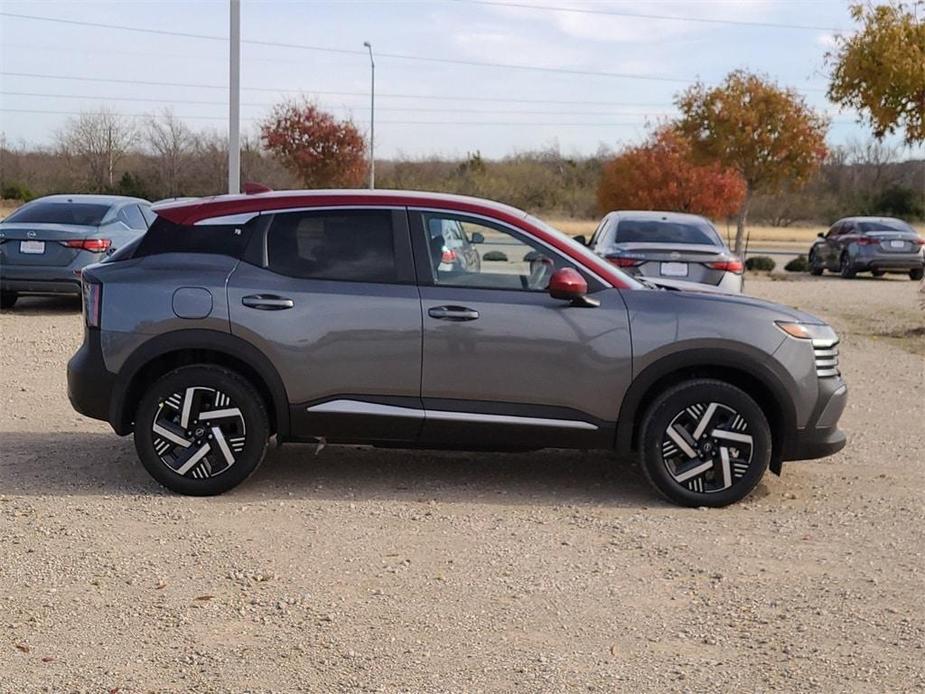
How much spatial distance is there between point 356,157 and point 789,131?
2155cm

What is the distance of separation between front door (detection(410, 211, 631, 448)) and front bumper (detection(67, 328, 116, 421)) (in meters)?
1.79

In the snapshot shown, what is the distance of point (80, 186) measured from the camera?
4603 cm

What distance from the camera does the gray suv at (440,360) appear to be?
6535 millimetres

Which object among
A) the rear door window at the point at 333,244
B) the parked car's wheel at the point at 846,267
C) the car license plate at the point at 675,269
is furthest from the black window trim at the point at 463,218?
the parked car's wheel at the point at 846,267

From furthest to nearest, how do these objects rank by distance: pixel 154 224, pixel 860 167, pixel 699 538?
1. pixel 860 167
2. pixel 154 224
3. pixel 699 538

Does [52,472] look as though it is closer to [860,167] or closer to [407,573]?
[407,573]

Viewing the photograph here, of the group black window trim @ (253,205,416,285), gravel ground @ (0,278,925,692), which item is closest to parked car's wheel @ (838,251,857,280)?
gravel ground @ (0,278,925,692)

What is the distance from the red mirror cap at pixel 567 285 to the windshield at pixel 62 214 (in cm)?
1057

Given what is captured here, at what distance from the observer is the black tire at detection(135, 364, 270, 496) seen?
655cm

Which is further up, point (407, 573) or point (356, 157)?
point (356, 157)

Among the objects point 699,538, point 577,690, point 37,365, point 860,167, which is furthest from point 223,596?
point 860,167

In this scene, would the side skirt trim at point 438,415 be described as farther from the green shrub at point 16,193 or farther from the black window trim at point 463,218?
the green shrub at point 16,193

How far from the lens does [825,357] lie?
6.73m

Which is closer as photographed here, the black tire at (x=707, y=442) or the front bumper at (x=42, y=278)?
the black tire at (x=707, y=442)
